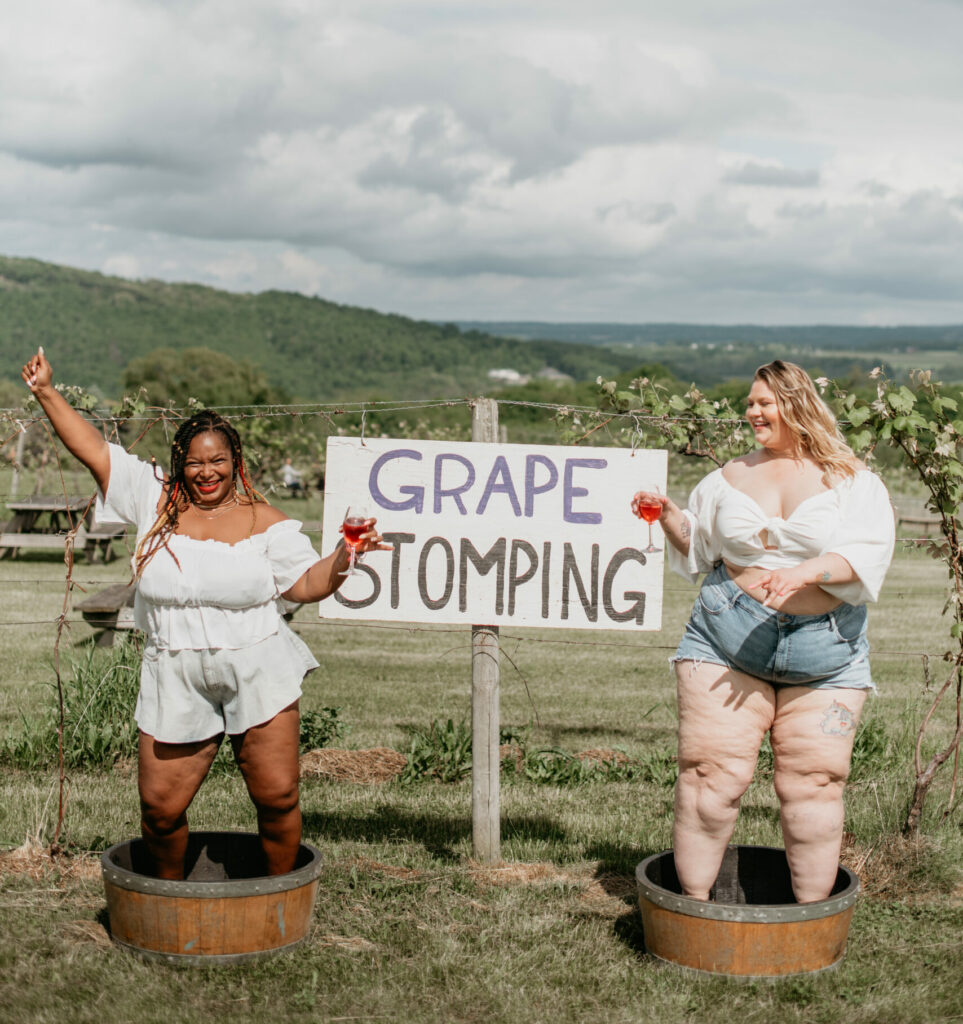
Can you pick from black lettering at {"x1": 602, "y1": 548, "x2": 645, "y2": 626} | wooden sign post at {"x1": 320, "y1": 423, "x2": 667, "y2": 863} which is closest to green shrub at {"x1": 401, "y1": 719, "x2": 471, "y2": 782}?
wooden sign post at {"x1": 320, "y1": 423, "x2": 667, "y2": 863}

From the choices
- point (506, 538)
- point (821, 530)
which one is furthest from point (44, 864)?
point (821, 530)

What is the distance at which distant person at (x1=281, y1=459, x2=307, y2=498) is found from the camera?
2316 cm

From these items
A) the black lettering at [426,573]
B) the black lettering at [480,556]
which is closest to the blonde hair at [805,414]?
the black lettering at [480,556]

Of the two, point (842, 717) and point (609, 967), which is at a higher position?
point (842, 717)

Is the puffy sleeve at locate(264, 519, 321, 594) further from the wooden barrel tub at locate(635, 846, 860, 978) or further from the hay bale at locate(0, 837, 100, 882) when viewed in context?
the hay bale at locate(0, 837, 100, 882)

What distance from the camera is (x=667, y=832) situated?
5.00 m

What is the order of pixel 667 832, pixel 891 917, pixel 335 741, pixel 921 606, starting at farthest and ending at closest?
pixel 921 606 → pixel 335 741 → pixel 667 832 → pixel 891 917

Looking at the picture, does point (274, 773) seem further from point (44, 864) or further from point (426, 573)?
point (44, 864)

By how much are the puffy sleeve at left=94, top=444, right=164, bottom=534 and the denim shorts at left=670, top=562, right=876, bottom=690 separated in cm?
162

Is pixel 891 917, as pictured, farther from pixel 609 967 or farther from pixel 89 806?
pixel 89 806

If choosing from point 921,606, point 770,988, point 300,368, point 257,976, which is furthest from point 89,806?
point 300,368

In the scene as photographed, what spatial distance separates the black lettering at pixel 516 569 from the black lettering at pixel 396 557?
0.37 metres

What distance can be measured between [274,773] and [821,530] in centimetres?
174

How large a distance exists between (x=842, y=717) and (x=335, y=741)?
3646mm
